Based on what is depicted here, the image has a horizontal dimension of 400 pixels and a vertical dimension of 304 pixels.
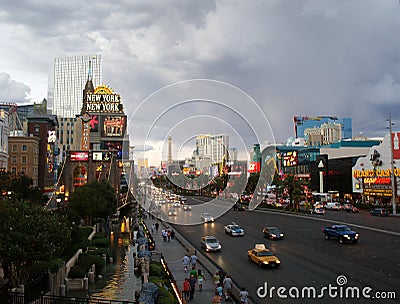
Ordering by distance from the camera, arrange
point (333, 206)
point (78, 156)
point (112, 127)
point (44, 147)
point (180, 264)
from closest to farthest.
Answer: point (180, 264) → point (333, 206) → point (44, 147) → point (78, 156) → point (112, 127)

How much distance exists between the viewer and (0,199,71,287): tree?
19.9 metres

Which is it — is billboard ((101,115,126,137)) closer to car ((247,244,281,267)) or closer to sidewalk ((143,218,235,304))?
sidewalk ((143,218,235,304))

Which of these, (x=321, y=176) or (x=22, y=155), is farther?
(x=321, y=176)

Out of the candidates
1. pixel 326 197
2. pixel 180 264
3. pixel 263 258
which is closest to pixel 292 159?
pixel 326 197

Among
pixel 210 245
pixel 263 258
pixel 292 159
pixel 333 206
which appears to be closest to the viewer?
pixel 263 258

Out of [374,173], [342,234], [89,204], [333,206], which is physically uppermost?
[374,173]

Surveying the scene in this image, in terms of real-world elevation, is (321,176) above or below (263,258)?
above

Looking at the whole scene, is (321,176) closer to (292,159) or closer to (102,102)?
(292,159)

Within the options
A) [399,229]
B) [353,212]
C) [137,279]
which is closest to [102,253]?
[137,279]

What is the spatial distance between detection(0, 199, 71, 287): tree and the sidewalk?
25.3 feet

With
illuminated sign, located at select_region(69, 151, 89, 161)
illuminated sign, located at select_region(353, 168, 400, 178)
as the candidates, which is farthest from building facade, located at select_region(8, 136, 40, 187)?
illuminated sign, located at select_region(353, 168, 400, 178)

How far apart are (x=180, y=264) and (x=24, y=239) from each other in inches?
527

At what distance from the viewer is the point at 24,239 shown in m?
20.3

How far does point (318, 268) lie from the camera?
2755cm
